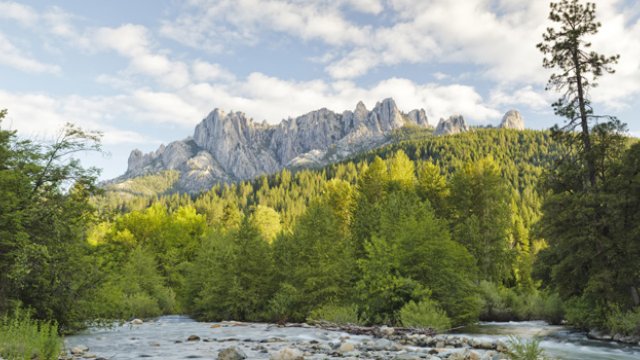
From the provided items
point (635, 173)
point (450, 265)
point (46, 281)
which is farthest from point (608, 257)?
point (46, 281)

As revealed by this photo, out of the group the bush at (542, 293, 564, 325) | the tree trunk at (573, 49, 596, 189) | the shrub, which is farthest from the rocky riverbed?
the bush at (542, 293, 564, 325)

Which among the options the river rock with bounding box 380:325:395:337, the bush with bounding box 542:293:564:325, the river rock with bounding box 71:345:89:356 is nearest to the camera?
the river rock with bounding box 71:345:89:356

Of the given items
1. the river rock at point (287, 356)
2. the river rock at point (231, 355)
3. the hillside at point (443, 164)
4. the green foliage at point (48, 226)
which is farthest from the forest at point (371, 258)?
the hillside at point (443, 164)

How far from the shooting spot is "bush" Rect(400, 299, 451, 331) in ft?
85.7

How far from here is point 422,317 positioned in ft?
85.9

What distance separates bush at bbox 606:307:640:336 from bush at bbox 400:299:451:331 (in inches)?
330

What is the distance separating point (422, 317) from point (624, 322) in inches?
383

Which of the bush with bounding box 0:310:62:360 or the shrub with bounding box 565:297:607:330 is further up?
the bush with bounding box 0:310:62:360

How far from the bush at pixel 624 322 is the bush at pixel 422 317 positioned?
8.37 metres

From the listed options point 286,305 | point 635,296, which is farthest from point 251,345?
point 635,296

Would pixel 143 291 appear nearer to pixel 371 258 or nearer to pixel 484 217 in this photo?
pixel 371 258

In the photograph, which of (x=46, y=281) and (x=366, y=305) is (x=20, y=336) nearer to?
(x=46, y=281)

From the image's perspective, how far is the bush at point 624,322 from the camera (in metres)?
21.1

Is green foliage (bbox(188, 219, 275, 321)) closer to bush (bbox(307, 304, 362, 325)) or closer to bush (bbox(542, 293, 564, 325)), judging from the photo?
→ bush (bbox(307, 304, 362, 325))
